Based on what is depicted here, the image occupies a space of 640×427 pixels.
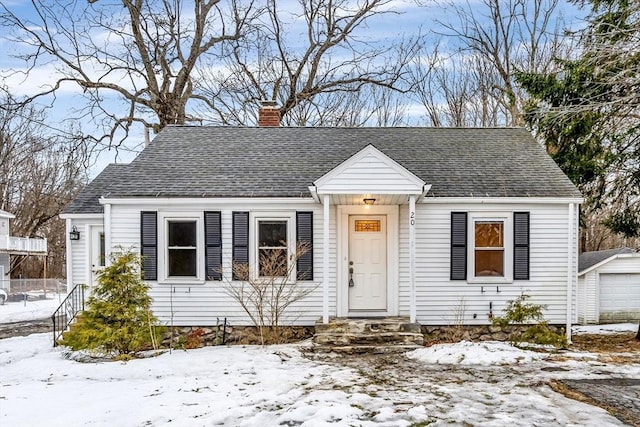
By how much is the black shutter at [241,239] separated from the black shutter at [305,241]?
1049 mm

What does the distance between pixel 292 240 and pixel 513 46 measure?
16924mm

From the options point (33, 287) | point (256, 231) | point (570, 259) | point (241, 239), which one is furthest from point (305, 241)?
point (33, 287)

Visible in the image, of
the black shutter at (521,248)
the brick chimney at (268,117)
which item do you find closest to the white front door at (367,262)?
the black shutter at (521,248)

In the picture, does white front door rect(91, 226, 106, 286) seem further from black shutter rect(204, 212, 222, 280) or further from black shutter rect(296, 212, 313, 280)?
black shutter rect(296, 212, 313, 280)

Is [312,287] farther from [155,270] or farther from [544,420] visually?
[544,420]

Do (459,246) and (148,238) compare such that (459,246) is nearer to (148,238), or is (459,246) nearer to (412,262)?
(412,262)

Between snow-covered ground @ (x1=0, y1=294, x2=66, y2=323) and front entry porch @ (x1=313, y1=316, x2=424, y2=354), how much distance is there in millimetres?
12420

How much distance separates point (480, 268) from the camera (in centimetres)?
1035

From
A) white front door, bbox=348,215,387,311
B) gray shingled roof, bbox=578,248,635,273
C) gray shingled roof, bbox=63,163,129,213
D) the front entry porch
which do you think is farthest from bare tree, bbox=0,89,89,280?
gray shingled roof, bbox=578,248,635,273

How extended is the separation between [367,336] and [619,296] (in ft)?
37.8

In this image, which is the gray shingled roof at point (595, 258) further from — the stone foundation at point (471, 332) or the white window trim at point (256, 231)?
the white window trim at point (256, 231)

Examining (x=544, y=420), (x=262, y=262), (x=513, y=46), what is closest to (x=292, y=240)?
(x=262, y=262)

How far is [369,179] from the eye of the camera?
9.45 meters

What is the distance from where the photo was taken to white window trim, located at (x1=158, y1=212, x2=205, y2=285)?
10.3 m
